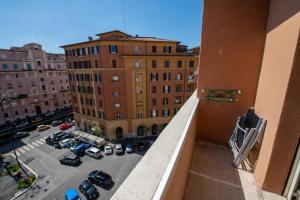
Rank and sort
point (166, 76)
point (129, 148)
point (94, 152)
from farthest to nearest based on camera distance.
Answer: point (166, 76) → point (129, 148) → point (94, 152)

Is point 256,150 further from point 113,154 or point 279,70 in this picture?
point 113,154

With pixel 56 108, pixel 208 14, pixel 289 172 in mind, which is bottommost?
pixel 56 108

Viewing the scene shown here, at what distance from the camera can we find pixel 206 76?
381 centimetres

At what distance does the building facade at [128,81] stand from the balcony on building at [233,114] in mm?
14374

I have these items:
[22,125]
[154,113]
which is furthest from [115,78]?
[22,125]

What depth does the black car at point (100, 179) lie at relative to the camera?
11.9m

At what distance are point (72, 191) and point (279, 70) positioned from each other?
46.4 ft

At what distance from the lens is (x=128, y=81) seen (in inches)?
696

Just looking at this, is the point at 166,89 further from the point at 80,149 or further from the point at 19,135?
the point at 19,135

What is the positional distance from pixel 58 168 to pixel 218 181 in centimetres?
1682

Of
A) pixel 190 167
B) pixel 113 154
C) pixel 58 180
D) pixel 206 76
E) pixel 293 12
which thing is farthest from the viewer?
pixel 113 154

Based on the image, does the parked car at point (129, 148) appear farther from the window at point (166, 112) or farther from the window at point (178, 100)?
Answer: the window at point (178, 100)

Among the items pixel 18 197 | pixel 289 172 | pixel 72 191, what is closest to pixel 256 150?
pixel 289 172

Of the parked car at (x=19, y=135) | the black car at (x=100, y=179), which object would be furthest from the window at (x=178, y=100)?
the parked car at (x=19, y=135)
